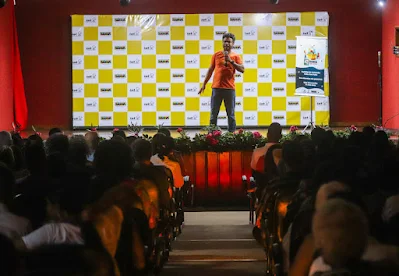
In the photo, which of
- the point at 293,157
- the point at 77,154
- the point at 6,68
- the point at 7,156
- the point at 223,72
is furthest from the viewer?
the point at 6,68

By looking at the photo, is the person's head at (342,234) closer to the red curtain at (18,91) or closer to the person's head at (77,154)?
the person's head at (77,154)

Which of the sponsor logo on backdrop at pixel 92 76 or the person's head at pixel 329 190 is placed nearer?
the person's head at pixel 329 190

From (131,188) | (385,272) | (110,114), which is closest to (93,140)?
(131,188)

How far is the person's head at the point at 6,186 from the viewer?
273 centimetres

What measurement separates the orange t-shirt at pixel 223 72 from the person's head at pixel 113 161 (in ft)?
21.0

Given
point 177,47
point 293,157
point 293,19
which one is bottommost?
point 293,157

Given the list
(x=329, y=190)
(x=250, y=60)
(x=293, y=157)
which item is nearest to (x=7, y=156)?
(x=293, y=157)

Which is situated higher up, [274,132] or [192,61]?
[192,61]

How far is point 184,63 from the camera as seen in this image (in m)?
12.7

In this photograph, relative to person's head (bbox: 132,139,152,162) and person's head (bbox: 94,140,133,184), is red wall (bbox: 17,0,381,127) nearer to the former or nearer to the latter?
person's head (bbox: 132,139,152,162)

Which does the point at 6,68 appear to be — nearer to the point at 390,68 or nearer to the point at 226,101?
the point at 226,101

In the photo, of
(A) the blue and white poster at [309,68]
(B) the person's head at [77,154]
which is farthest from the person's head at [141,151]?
(A) the blue and white poster at [309,68]

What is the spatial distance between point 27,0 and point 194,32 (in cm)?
304

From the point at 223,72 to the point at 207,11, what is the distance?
336 cm
